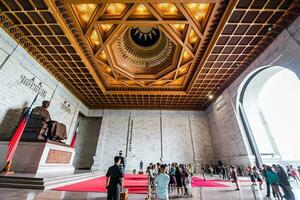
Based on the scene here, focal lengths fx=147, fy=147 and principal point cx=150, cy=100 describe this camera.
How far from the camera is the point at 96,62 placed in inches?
457

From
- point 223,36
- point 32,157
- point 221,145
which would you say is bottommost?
point 32,157

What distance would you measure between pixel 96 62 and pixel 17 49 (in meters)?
4.81

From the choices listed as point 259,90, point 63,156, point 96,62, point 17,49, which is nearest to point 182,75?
point 259,90

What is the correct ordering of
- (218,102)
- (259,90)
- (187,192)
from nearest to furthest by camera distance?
(187,192), (259,90), (218,102)

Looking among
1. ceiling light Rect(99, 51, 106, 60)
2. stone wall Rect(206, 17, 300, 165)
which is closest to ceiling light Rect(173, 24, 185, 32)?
stone wall Rect(206, 17, 300, 165)

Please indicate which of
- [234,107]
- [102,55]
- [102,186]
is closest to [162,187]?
[102,186]

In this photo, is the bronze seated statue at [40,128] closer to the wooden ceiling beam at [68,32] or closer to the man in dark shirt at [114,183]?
the wooden ceiling beam at [68,32]

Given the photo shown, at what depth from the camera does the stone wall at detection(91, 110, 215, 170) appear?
16688 millimetres

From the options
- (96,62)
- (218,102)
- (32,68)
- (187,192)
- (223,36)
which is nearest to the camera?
(187,192)

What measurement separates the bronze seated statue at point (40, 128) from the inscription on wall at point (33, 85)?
2.66 meters

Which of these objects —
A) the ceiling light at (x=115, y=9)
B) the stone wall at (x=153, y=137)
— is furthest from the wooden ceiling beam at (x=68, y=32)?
the stone wall at (x=153, y=137)

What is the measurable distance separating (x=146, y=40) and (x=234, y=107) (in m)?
9.89

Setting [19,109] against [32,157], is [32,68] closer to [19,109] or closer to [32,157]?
[19,109]

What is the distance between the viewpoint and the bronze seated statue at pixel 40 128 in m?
7.96
